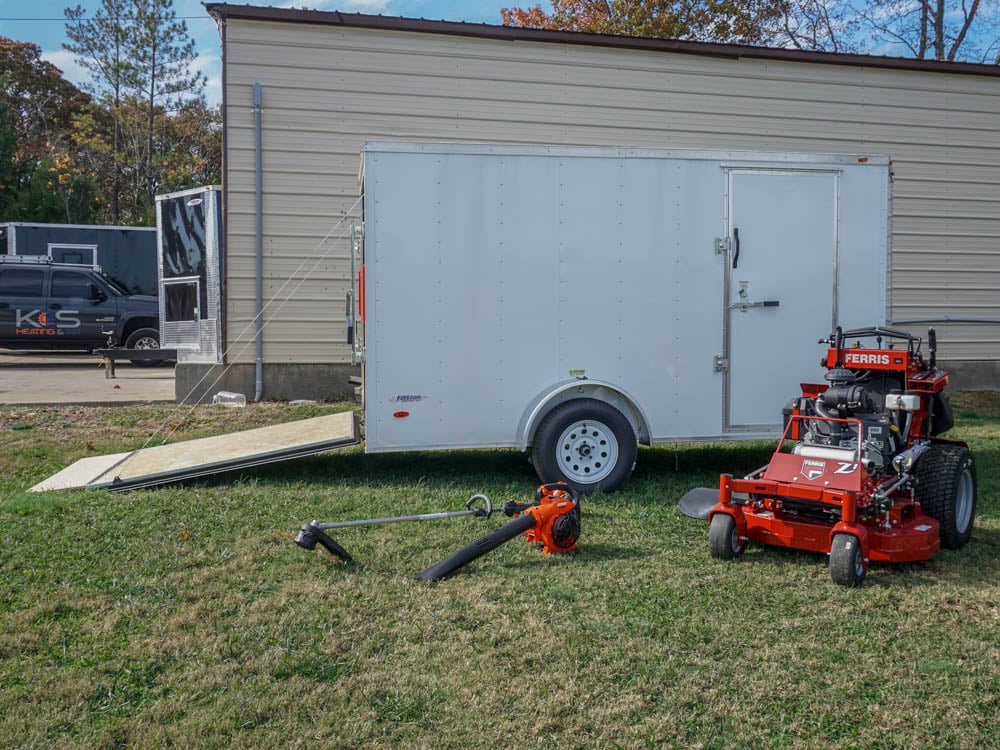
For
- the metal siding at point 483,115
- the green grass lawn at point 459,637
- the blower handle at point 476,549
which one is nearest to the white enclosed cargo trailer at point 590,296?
the green grass lawn at point 459,637

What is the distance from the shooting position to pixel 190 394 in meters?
10.5

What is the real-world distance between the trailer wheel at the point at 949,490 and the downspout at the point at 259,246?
25.8 feet

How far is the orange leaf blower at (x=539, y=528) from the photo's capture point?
4672 mm

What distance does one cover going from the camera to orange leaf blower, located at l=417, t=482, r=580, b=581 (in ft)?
15.3

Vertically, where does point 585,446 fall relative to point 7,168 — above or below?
below

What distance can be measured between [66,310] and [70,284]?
1.72 feet

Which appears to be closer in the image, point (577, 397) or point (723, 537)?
point (723, 537)

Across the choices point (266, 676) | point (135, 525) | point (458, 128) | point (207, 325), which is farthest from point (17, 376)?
point (266, 676)

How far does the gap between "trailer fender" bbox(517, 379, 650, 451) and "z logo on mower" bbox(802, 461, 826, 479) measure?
191cm

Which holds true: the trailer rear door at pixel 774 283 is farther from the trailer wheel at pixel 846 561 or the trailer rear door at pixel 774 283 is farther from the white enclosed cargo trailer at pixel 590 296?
the trailer wheel at pixel 846 561

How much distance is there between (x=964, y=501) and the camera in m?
5.44

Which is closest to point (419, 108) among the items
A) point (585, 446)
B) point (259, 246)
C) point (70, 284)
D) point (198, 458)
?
point (259, 246)

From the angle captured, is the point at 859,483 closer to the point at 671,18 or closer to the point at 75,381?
the point at 75,381

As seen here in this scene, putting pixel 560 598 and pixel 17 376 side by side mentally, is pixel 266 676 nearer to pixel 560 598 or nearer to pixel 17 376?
pixel 560 598
